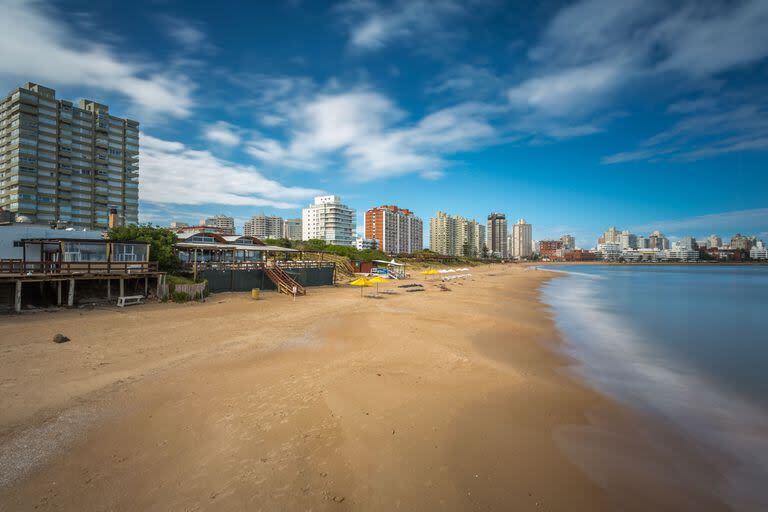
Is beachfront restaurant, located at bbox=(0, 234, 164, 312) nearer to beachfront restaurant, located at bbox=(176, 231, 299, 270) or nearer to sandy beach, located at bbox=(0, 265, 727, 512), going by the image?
beachfront restaurant, located at bbox=(176, 231, 299, 270)

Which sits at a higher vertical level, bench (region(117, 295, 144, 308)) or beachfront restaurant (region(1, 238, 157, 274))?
beachfront restaurant (region(1, 238, 157, 274))

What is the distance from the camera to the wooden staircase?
27.8 m

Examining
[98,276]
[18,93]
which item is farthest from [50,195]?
[98,276]

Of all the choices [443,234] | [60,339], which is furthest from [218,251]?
[443,234]

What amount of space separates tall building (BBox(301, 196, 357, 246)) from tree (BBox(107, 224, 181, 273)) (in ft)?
292

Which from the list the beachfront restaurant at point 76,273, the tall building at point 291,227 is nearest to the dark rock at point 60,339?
the beachfront restaurant at point 76,273

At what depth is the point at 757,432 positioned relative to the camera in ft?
26.4

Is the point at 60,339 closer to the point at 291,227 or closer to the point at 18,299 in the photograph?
the point at 18,299

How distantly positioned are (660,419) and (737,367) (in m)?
8.59

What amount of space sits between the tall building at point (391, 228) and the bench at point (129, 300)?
111 metres

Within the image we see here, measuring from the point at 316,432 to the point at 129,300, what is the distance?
20509 millimetres

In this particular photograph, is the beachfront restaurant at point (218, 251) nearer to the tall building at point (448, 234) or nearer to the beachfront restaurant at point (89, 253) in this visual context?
the beachfront restaurant at point (89, 253)

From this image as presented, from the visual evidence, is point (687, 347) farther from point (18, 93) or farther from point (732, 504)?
point (18, 93)

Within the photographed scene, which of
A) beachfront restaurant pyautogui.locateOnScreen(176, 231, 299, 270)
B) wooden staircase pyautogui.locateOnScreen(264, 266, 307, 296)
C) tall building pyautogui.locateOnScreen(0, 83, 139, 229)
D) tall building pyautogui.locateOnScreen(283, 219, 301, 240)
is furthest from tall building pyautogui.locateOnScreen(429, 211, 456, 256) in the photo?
wooden staircase pyautogui.locateOnScreen(264, 266, 307, 296)
